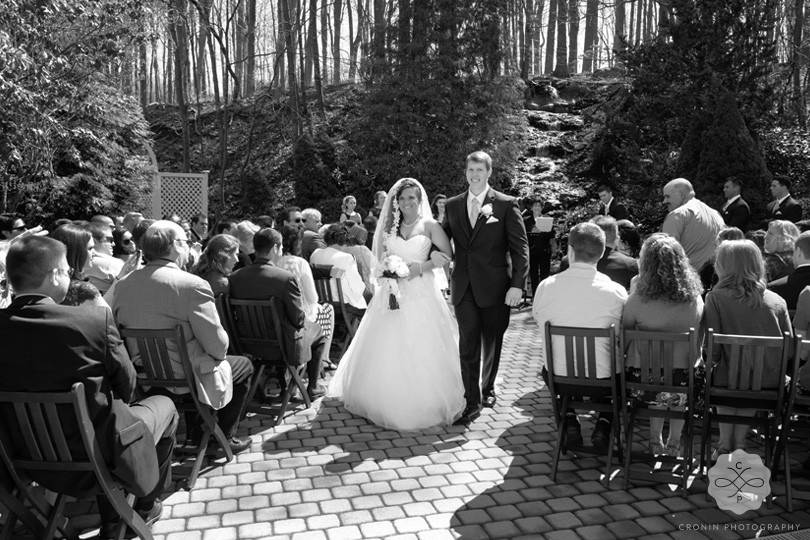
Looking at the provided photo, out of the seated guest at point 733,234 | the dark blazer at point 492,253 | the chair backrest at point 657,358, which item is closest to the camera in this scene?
the chair backrest at point 657,358

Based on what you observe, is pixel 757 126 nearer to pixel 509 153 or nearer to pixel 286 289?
pixel 509 153

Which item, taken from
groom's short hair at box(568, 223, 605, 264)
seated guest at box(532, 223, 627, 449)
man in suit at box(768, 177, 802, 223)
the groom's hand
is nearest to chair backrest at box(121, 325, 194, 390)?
seated guest at box(532, 223, 627, 449)

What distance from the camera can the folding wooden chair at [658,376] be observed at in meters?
3.63

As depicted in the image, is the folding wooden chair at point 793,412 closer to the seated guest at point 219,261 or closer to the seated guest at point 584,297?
the seated guest at point 584,297

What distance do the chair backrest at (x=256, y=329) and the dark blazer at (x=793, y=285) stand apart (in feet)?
12.0

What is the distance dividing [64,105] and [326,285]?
5810mm

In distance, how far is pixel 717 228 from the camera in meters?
6.88

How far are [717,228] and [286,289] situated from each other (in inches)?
185

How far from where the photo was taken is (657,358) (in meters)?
3.73

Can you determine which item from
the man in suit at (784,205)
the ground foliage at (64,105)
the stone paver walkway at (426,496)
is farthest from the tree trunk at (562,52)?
the stone paver walkway at (426,496)

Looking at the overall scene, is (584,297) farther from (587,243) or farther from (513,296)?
(513,296)

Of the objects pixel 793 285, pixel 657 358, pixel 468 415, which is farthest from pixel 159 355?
pixel 793 285

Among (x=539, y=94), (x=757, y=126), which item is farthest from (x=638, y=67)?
(x=539, y=94)

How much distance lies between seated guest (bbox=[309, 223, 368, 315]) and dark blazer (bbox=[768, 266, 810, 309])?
12.2 ft
